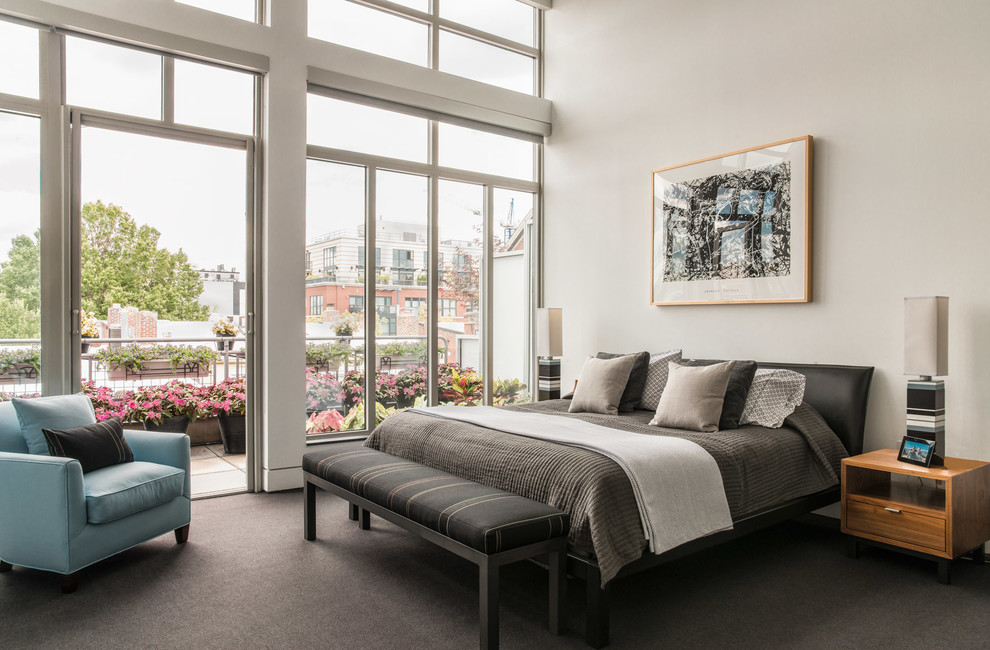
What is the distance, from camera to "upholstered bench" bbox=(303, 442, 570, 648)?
219 cm

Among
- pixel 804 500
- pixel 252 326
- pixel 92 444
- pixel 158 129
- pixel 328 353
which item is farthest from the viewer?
pixel 328 353

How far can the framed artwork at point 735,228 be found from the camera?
3924 mm

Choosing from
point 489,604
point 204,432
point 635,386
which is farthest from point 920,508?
point 204,432

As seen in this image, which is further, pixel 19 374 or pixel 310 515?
pixel 19 374

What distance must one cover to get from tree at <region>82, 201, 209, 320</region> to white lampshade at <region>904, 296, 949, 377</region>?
167 inches

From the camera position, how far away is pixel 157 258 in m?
4.18

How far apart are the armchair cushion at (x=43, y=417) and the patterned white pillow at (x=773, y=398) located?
3.51 metres

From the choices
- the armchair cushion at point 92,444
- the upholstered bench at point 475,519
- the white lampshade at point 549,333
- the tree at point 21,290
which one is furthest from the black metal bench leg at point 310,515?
the white lampshade at point 549,333

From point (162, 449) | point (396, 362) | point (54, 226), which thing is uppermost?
point (54, 226)

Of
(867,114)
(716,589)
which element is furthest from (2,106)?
(867,114)

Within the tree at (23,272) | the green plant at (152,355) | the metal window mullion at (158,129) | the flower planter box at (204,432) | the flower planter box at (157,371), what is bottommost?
the flower planter box at (204,432)

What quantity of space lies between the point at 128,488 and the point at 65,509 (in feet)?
0.94

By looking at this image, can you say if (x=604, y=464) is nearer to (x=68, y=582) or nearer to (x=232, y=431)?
(x=68, y=582)

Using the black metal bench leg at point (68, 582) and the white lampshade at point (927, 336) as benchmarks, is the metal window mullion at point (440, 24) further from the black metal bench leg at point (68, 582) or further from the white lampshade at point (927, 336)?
the black metal bench leg at point (68, 582)
